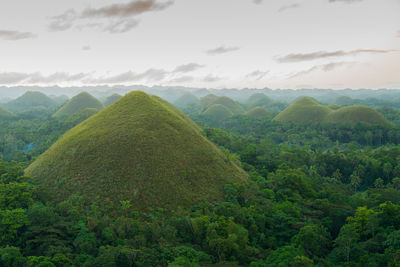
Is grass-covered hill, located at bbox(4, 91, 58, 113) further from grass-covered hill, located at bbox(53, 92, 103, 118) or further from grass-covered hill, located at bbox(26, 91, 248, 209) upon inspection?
grass-covered hill, located at bbox(26, 91, 248, 209)

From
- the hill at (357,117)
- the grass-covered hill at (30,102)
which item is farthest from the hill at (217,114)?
the grass-covered hill at (30,102)

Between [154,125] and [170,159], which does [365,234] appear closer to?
[170,159]

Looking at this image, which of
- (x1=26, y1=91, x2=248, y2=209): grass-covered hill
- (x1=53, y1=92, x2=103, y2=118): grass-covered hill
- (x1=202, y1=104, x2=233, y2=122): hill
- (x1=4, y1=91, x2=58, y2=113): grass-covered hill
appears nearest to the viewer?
(x1=26, y1=91, x2=248, y2=209): grass-covered hill

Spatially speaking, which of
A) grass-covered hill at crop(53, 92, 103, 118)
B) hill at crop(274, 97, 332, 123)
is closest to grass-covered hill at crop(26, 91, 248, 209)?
hill at crop(274, 97, 332, 123)

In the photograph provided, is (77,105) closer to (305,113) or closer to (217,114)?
(217,114)

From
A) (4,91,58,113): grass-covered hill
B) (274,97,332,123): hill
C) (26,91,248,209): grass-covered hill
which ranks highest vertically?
(4,91,58,113): grass-covered hill

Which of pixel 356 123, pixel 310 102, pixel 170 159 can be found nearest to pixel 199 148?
pixel 170 159

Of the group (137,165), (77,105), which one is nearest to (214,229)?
(137,165)
